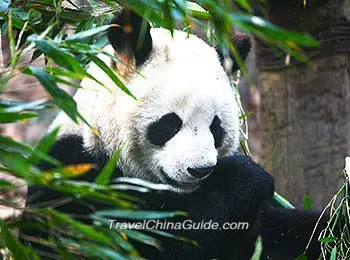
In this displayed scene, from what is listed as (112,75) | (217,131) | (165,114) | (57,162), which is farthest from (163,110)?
(57,162)

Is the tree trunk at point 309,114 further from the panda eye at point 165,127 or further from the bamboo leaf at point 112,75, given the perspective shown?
the bamboo leaf at point 112,75

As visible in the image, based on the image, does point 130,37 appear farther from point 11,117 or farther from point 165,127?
point 11,117

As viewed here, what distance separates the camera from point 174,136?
3.18 meters

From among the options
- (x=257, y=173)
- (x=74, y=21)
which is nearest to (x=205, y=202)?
(x=257, y=173)

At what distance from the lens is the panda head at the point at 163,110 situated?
314 centimetres

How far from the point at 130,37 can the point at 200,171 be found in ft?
2.01

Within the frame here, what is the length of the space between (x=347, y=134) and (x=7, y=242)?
2.78m

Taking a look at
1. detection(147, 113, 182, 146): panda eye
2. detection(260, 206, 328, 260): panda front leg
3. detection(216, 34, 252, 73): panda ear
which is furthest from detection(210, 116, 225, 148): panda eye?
detection(260, 206, 328, 260): panda front leg

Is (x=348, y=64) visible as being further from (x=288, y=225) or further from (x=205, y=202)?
(x=205, y=202)

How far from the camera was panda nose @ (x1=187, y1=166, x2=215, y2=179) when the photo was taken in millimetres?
3043

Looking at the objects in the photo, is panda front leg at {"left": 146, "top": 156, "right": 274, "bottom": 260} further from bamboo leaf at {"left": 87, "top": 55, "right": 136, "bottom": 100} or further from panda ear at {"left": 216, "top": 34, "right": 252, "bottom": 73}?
bamboo leaf at {"left": 87, "top": 55, "right": 136, "bottom": 100}

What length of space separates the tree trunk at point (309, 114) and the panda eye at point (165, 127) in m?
1.14

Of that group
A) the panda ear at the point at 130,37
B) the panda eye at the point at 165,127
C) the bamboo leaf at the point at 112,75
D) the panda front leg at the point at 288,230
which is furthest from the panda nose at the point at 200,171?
the bamboo leaf at the point at 112,75

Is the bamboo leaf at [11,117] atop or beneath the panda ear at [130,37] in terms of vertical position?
atop
